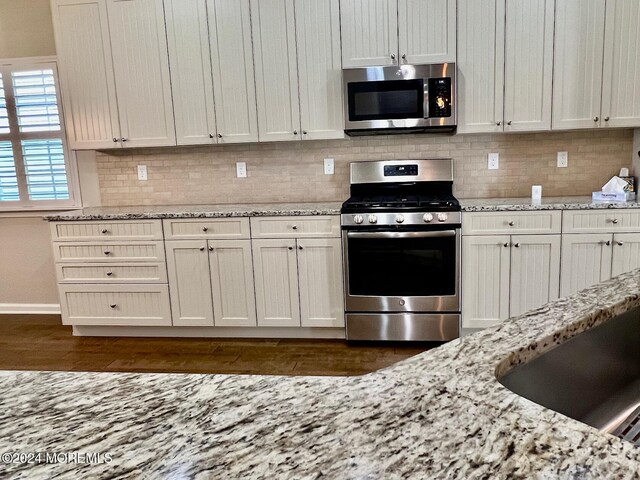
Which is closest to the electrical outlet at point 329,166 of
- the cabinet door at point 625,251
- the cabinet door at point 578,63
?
the cabinet door at point 578,63

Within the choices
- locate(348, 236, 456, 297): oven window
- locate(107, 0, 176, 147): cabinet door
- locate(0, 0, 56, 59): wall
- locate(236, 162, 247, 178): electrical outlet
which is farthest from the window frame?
locate(348, 236, 456, 297): oven window

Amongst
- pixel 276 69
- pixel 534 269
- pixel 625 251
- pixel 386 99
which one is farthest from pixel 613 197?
pixel 276 69

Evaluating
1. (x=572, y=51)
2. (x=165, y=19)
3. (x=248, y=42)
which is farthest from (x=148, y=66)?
(x=572, y=51)

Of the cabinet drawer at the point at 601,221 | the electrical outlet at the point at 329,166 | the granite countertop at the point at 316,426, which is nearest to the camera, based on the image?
the granite countertop at the point at 316,426

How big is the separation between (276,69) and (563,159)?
2.19 metres

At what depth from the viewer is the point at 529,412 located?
63 cm

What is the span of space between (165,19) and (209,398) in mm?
3330

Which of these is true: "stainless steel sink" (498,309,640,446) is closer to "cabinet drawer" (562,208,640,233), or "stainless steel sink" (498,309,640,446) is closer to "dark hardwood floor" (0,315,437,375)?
"dark hardwood floor" (0,315,437,375)

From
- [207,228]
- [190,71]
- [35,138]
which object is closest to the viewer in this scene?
[207,228]

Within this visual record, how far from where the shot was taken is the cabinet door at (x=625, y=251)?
2959mm

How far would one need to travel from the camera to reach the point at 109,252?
3.41 metres

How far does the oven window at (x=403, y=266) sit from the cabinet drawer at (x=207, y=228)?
0.77 m

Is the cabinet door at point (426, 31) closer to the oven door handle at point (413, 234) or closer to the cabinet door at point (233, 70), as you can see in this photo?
the cabinet door at point (233, 70)

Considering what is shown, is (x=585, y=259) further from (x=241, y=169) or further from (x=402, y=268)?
(x=241, y=169)
